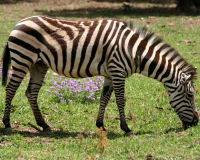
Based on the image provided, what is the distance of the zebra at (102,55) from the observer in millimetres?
7215

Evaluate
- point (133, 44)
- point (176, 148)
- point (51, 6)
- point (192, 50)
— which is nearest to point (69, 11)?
point (51, 6)

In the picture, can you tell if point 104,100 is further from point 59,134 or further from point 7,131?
point 7,131

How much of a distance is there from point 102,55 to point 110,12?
16.4 metres

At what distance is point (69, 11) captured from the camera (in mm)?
23641

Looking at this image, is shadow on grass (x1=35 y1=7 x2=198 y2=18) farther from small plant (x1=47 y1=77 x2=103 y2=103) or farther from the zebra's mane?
the zebra's mane

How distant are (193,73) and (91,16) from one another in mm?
14919

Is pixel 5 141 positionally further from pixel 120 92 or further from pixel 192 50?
pixel 192 50

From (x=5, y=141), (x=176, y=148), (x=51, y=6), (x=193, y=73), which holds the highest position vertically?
(x=193, y=73)

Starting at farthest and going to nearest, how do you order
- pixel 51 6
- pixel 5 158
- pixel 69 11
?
pixel 51 6
pixel 69 11
pixel 5 158

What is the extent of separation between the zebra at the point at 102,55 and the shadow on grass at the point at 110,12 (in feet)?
47.0

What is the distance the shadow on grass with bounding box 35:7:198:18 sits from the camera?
21.9 m

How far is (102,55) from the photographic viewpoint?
7.21 metres

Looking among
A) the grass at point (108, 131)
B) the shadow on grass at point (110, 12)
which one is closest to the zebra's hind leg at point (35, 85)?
the grass at point (108, 131)

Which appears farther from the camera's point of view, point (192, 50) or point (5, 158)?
point (192, 50)
